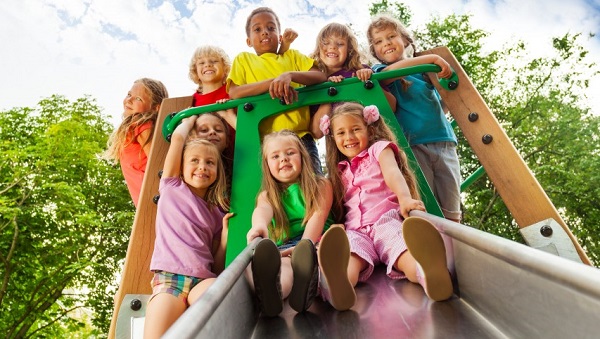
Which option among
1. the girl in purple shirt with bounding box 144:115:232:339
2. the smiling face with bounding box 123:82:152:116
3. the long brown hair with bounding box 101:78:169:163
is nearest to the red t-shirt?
the long brown hair with bounding box 101:78:169:163

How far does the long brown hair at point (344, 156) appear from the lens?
8.30 ft

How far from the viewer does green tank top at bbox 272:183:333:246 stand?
8.23 feet

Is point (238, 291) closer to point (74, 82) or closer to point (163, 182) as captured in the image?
point (163, 182)

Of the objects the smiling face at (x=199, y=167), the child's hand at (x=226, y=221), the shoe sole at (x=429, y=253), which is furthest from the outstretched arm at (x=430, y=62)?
the shoe sole at (x=429, y=253)

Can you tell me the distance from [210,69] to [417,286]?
2.36m

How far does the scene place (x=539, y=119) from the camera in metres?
12.7

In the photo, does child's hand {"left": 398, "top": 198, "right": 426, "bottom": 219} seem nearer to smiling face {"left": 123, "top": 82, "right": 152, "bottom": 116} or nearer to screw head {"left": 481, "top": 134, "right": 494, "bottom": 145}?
screw head {"left": 481, "top": 134, "right": 494, "bottom": 145}

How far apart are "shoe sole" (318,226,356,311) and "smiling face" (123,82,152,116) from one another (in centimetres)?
256

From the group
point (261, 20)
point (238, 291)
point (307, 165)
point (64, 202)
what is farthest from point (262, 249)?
point (64, 202)

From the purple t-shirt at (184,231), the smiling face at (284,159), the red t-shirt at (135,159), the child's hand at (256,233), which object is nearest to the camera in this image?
the child's hand at (256,233)

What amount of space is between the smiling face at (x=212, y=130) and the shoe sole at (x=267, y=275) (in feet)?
5.01

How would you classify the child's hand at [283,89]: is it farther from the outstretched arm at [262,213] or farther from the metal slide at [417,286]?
the outstretched arm at [262,213]

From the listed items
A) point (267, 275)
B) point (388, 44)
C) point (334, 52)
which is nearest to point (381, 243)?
point (267, 275)

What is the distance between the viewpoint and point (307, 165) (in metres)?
2.63
